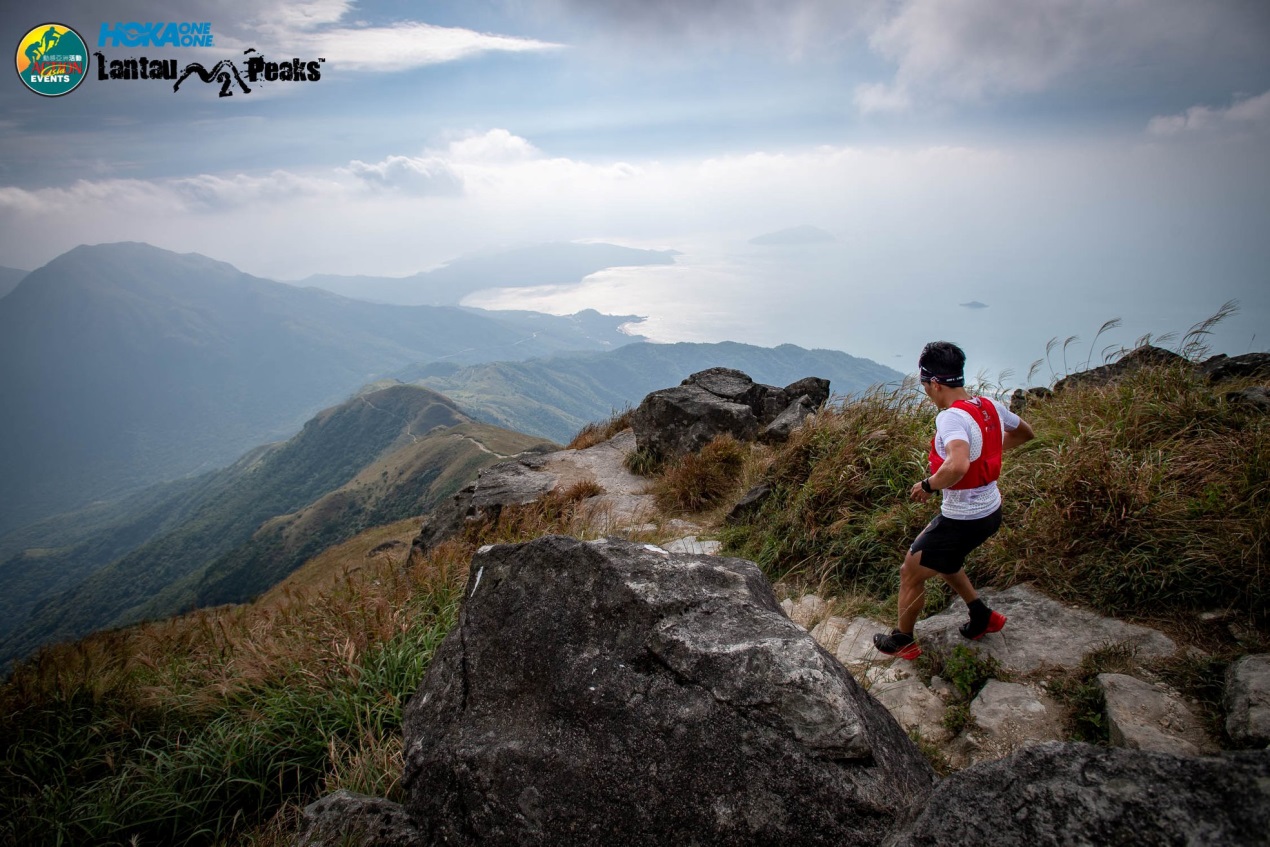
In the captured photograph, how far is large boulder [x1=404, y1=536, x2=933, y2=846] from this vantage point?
97.0 inches

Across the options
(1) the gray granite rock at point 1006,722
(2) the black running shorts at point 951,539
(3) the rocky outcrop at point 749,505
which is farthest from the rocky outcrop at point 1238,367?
(1) the gray granite rock at point 1006,722

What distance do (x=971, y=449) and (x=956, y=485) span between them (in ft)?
1.24

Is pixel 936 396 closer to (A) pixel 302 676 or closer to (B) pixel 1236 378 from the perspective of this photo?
(A) pixel 302 676

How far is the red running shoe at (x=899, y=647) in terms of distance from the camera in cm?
517

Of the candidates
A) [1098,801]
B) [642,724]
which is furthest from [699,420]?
[1098,801]

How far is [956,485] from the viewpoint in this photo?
479cm

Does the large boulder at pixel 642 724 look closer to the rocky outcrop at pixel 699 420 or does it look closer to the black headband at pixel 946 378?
the black headband at pixel 946 378

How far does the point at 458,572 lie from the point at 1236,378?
11484 mm

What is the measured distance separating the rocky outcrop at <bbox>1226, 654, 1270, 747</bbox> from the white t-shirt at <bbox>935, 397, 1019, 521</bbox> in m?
1.70

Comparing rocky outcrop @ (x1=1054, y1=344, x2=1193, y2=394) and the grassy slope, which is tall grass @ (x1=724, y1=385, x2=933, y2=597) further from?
rocky outcrop @ (x1=1054, y1=344, x2=1193, y2=394)

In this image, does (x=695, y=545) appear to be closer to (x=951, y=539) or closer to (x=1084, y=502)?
(x=951, y=539)

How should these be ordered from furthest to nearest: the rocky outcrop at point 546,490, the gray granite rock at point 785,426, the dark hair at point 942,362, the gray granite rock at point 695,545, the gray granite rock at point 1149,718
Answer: the gray granite rock at point 785,426, the rocky outcrop at point 546,490, the gray granite rock at point 695,545, the dark hair at point 942,362, the gray granite rock at point 1149,718

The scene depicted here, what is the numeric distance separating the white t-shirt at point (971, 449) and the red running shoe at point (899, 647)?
1.21 meters

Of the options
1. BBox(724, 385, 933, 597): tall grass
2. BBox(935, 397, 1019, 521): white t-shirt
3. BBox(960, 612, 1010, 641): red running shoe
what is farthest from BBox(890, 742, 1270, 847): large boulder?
BBox(724, 385, 933, 597): tall grass
